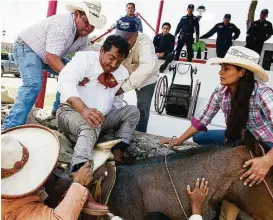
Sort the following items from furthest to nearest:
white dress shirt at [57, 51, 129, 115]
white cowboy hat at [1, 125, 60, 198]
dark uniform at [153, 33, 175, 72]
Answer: dark uniform at [153, 33, 175, 72], white dress shirt at [57, 51, 129, 115], white cowboy hat at [1, 125, 60, 198]

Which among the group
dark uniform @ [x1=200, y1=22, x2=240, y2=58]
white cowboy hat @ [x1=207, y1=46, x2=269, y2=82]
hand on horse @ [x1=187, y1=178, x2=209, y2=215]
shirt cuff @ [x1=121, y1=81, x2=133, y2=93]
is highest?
dark uniform @ [x1=200, y1=22, x2=240, y2=58]

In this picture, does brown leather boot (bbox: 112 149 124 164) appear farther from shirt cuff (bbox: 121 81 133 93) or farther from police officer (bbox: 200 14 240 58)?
police officer (bbox: 200 14 240 58)

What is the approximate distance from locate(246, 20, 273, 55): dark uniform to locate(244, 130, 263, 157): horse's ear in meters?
8.92

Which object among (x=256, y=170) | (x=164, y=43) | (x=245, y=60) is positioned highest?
(x=164, y=43)

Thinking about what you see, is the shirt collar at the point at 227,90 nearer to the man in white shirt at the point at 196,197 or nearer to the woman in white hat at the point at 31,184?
the man in white shirt at the point at 196,197

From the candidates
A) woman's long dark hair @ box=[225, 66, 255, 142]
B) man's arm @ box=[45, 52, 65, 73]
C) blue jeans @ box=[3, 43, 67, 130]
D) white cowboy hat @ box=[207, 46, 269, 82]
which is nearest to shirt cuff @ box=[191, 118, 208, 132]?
woman's long dark hair @ box=[225, 66, 255, 142]

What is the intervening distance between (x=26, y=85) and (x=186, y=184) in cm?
193

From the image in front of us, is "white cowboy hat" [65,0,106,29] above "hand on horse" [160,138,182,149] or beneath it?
above

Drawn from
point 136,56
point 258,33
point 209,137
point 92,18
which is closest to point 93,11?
point 92,18

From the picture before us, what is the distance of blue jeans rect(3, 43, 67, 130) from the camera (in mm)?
3465

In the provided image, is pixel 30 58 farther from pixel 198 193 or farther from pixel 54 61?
pixel 198 193

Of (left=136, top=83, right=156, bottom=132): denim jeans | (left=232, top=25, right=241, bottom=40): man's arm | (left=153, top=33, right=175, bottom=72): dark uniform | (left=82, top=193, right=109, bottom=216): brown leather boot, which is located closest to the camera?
(left=82, top=193, right=109, bottom=216): brown leather boot

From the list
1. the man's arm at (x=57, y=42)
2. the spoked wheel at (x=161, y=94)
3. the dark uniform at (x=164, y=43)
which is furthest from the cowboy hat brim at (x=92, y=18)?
the dark uniform at (x=164, y=43)

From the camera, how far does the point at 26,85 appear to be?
353cm
